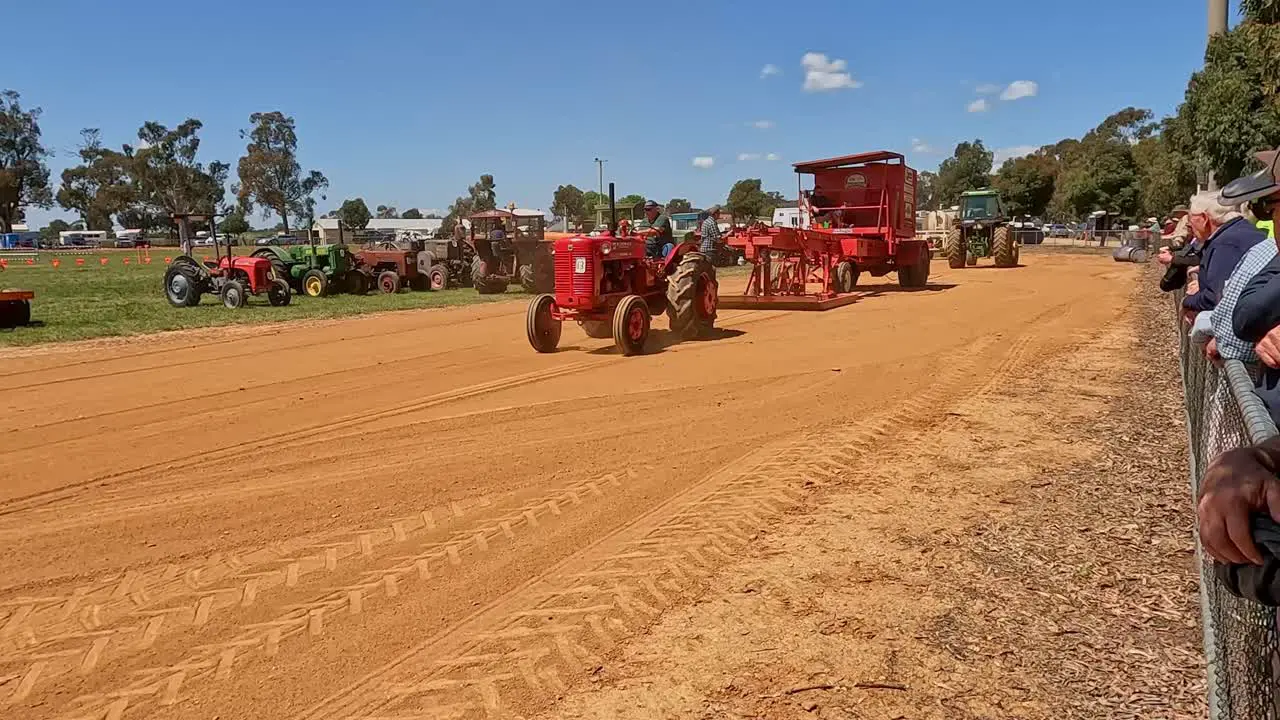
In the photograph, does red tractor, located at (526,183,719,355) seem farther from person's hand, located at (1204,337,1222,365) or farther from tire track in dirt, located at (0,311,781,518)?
person's hand, located at (1204,337,1222,365)

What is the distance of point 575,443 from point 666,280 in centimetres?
540

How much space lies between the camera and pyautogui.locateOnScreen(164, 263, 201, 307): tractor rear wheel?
1802 cm

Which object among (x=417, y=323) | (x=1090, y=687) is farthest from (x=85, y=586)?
(x=417, y=323)

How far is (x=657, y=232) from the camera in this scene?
484 inches

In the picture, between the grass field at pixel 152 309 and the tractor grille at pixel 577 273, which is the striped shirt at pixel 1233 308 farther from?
the grass field at pixel 152 309

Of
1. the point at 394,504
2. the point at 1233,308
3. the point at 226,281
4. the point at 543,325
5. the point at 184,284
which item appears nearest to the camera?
the point at 1233,308

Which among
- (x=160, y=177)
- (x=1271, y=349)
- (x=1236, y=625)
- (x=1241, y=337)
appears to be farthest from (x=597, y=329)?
(x=160, y=177)

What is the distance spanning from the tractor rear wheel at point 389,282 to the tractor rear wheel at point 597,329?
37.1 feet

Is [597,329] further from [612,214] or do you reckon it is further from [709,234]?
[709,234]

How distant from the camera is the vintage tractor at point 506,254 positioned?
2047 cm

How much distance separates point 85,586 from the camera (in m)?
4.03

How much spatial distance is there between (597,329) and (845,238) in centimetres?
799

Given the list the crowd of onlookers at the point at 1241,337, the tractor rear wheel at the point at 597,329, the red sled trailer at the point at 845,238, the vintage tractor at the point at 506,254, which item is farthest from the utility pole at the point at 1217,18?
the vintage tractor at the point at 506,254

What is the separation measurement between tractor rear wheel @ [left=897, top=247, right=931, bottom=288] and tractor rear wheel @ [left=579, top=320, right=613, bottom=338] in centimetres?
1006
